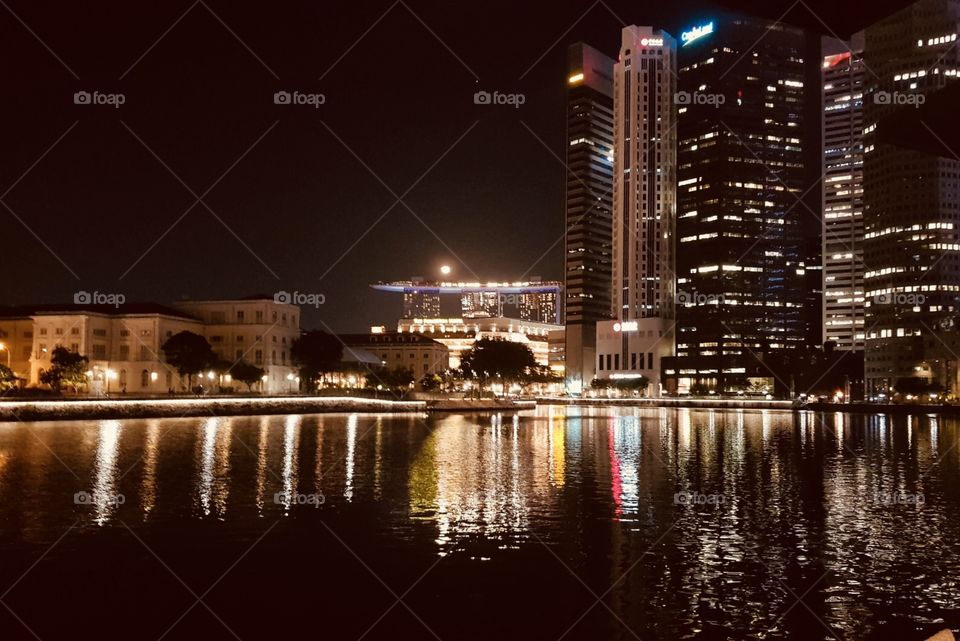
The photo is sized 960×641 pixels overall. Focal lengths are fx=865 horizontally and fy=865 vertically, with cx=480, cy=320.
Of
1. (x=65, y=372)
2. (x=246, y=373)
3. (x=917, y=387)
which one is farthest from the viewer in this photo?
(x=917, y=387)

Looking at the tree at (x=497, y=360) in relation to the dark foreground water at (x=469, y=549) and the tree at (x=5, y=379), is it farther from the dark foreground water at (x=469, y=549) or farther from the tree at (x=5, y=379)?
the dark foreground water at (x=469, y=549)

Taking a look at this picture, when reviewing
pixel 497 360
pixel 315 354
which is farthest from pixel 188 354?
pixel 497 360

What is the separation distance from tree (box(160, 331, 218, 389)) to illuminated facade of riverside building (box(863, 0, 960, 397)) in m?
137

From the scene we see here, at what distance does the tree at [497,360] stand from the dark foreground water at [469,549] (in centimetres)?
9280

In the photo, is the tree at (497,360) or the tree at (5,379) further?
the tree at (497,360)

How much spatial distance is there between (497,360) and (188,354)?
4542cm

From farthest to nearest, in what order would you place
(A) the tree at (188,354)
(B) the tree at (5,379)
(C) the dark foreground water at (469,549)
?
(A) the tree at (188,354), (B) the tree at (5,379), (C) the dark foreground water at (469,549)

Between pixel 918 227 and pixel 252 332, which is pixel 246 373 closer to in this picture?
pixel 252 332

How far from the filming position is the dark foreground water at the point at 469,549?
14875mm

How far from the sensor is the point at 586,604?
15.8 meters

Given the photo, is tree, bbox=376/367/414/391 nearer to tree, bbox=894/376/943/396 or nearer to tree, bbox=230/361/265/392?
tree, bbox=230/361/265/392

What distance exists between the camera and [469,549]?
65.6 feet

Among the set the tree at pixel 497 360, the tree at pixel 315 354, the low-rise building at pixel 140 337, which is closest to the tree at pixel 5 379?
the low-rise building at pixel 140 337

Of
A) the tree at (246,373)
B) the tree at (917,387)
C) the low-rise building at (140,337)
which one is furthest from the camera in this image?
the tree at (917,387)
